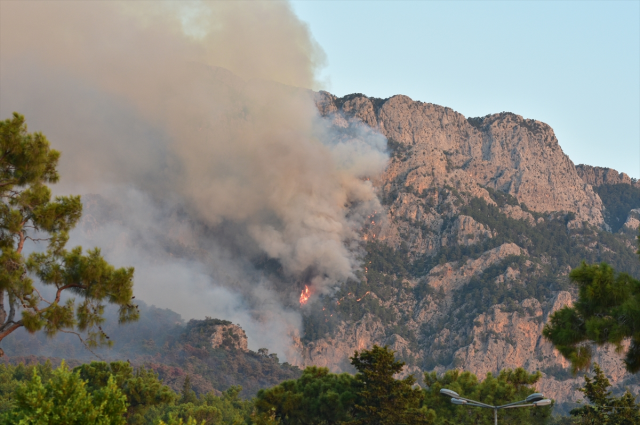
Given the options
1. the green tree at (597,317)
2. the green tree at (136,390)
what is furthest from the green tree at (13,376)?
the green tree at (597,317)

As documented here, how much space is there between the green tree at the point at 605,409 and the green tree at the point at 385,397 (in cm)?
1404

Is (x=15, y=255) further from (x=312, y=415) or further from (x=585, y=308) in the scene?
(x=312, y=415)

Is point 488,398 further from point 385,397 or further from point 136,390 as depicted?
point 136,390

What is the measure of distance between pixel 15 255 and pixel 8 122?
5.23 m

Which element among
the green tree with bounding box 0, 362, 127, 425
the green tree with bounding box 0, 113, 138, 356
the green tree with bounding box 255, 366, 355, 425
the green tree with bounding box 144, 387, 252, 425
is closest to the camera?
the green tree with bounding box 0, 362, 127, 425

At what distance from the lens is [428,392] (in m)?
71.1

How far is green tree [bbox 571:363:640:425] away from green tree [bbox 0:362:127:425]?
43335 mm

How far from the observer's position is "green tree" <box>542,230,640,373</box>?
69.4 ft

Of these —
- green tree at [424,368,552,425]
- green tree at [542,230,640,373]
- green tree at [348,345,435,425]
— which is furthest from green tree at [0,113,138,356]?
green tree at [424,368,552,425]

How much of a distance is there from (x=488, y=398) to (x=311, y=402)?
1898 cm

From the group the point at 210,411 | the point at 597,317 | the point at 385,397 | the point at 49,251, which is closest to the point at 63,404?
the point at 49,251

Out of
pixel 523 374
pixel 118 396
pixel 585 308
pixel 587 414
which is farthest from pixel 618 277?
pixel 523 374

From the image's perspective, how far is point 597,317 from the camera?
2200 cm

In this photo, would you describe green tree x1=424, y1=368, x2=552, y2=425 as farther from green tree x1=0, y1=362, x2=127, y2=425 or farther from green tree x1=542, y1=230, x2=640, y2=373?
green tree x1=0, y1=362, x2=127, y2=425
